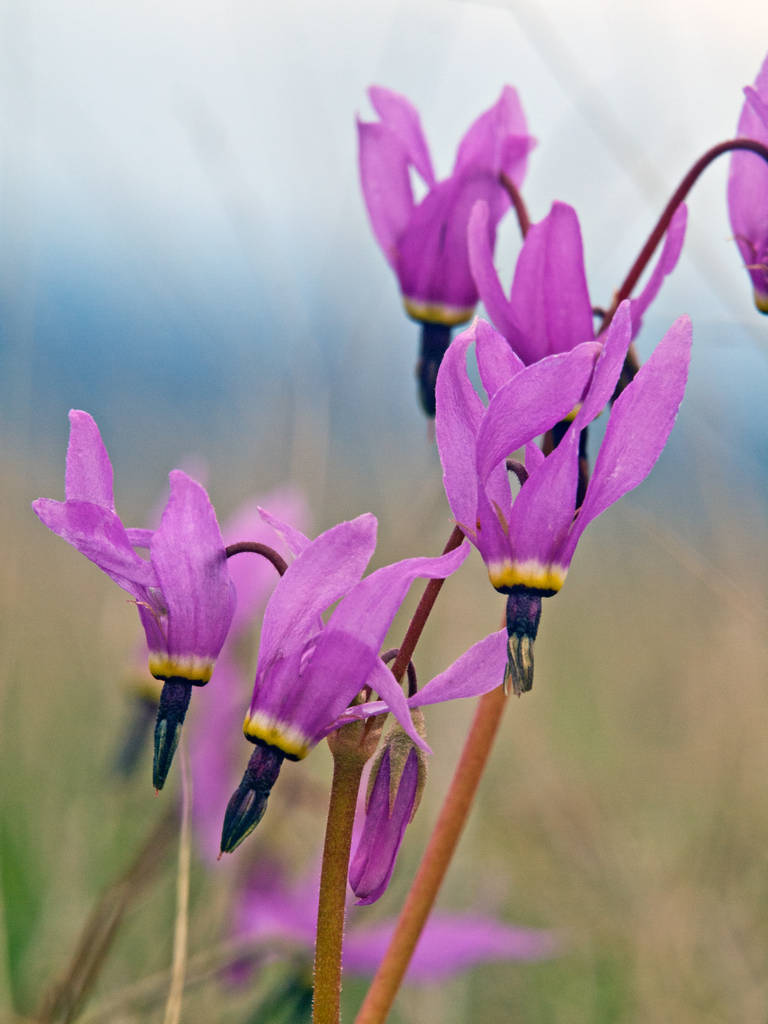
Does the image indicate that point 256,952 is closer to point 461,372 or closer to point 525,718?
point 461,372

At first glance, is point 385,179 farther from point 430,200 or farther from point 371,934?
point 371,934

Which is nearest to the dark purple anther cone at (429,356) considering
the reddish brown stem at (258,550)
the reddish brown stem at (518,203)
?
the reddish brown stem at (518,203)

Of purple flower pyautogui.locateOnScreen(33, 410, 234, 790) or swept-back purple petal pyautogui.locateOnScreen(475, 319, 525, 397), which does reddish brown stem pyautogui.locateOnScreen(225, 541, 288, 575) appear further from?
swept-back purple petal pyautogui.locateOnScreen(475, 319, 525, 397)

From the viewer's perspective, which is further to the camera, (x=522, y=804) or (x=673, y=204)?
(x=522, y=804)

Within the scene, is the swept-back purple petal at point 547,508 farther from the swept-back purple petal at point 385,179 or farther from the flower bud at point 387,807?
the swept-back purple petal at point 385,179

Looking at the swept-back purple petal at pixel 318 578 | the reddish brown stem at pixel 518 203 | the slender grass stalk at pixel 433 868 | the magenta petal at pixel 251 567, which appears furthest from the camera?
the magenta petal at pixel 251 567

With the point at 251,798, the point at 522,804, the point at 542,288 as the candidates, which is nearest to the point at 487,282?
the point at 542,288
